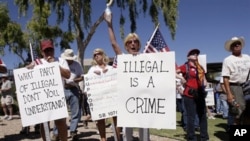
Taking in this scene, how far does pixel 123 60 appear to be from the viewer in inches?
168

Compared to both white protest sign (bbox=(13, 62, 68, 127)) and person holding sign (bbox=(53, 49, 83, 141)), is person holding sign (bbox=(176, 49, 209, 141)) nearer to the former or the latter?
person holding sign (bbox=(53, 49, 83, 141))

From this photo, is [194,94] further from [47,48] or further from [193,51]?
[47,48]

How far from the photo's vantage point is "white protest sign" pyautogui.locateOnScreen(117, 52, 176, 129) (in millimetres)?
4078

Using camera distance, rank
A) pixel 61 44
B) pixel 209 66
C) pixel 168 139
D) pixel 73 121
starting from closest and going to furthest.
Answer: pixel 73 121 < pixel 168 139 < pixel 209 66 < pixel 61 44

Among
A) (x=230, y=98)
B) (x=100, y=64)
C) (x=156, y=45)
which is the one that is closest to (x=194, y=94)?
(x=230, y=98)

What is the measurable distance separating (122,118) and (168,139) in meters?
3.72

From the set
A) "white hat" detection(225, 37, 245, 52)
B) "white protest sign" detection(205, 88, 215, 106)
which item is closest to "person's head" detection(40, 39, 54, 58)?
"white hat" detection(225, 37, 245, 52)

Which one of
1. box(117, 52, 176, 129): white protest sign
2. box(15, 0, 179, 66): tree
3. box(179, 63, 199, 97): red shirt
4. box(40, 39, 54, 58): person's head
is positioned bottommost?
box(117, 52, 176, 129): white protest sign

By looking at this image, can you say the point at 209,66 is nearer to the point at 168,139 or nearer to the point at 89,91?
the point at 168,139

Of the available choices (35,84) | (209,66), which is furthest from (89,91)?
(209,66)

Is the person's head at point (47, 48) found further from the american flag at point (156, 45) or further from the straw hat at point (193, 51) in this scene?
the straw hat at point (193, 51)

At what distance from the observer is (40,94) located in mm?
5031

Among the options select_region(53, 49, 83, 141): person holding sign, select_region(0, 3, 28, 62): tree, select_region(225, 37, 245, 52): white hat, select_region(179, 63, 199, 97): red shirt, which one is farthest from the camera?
select_region(0, 3, 28, 62): tree

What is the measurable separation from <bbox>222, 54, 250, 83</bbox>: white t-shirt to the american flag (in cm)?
208
